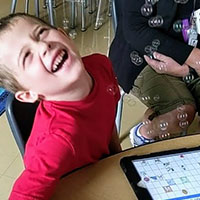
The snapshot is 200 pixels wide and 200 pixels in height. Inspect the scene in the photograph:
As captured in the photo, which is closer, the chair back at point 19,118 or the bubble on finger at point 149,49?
the chair back at point 19,118

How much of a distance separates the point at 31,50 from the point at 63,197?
0.92 feet

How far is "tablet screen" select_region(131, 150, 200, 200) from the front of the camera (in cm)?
77

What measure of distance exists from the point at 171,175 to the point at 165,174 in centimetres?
1

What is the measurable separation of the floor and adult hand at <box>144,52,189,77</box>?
0.61m

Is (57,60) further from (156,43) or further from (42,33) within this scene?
(156,43)

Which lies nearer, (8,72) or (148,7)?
(8,72)

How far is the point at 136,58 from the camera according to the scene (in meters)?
1.44

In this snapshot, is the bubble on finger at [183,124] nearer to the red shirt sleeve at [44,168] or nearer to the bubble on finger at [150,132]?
the bubble on finger at [150,132]

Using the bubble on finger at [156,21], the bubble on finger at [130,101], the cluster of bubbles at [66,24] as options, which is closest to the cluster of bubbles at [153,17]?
the bubble on finger at [156,21]

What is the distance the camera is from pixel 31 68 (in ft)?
2.73

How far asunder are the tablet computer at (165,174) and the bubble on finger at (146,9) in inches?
23.3

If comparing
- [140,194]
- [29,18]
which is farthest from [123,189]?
[29,18]

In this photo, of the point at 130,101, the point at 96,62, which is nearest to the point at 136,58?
the point at 96,62

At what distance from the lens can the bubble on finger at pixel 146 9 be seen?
1.33 meters
